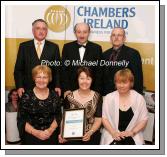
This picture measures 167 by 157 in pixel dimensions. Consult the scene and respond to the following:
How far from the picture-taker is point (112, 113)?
2.60 meters

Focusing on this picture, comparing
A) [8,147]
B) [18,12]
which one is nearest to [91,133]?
[8,147]

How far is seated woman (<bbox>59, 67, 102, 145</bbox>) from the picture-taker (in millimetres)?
2566

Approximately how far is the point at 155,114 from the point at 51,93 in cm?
89

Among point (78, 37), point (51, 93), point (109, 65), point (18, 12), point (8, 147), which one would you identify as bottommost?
point (8, 147)

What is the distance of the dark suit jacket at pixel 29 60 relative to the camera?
2.57 meters

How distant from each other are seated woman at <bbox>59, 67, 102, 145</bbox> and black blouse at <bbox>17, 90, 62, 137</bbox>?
12 centimetres

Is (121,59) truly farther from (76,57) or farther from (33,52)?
(33,52)

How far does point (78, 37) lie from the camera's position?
2576 mm

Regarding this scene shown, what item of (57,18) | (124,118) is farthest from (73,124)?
(57,18)

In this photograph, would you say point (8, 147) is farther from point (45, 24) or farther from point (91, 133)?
point (45, 24)

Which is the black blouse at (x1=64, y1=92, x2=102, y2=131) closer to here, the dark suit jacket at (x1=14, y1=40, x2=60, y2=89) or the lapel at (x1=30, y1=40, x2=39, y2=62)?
the dark suit jacket at (x1=14, y1=40, x2=60, y2=89)

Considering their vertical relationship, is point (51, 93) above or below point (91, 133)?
above

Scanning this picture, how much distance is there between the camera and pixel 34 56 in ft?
8.43

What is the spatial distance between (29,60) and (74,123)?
64 cm
